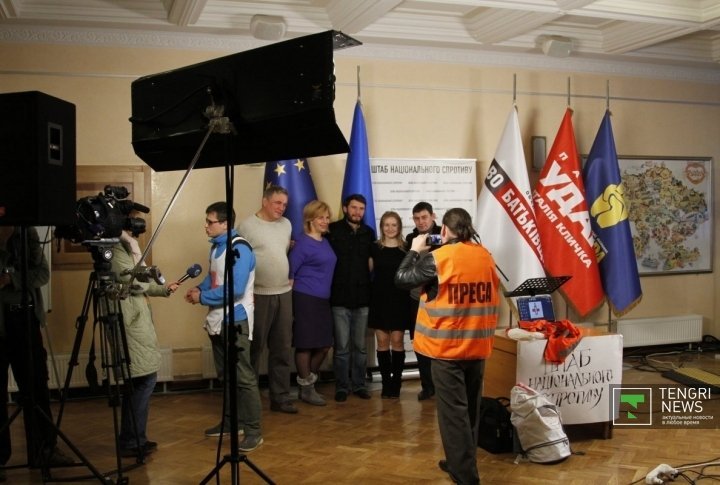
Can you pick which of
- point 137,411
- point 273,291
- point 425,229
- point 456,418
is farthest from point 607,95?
point 137,411

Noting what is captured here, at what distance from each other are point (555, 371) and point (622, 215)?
8.10 feet

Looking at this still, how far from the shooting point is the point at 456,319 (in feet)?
10.9

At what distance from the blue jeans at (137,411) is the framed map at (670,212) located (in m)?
4.75

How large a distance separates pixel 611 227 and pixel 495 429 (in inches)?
112

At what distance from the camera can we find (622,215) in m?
6.07

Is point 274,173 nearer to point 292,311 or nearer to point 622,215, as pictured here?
point 292,311

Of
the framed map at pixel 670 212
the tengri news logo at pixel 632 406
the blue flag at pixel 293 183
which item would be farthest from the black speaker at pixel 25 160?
the framed map at pixel 670 212

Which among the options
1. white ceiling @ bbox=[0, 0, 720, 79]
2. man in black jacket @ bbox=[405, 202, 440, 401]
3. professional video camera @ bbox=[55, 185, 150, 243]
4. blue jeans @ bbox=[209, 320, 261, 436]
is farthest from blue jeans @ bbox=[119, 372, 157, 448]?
white ceiling @ bbox=[0, 0, 720, 79]

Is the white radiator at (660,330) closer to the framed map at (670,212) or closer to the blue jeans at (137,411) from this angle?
the framed map at (670,212)

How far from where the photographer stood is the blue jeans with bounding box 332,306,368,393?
17.0ft

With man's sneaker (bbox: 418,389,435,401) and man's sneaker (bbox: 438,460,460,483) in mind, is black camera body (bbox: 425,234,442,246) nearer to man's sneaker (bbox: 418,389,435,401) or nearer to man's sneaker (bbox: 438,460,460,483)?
man's sneaker (bbox: 438,460,460,483)

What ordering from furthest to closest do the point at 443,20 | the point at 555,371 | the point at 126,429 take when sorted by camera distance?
the point at 443,20, the point at 555,371, the point at 126,429

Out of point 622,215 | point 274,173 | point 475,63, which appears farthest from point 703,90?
point 274,173

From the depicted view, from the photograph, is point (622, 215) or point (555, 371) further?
point (622, 215)
